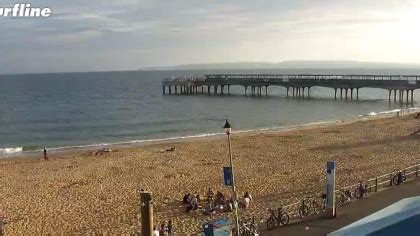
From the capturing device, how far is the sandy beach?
15.0m

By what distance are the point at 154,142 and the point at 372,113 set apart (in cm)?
2626

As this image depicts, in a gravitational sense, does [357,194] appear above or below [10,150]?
above

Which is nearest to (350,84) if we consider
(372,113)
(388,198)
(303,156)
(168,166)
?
(372,113)

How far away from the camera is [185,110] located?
5672cm

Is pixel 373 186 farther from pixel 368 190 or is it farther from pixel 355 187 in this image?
pixel 355 187

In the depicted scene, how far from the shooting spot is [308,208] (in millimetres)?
12203

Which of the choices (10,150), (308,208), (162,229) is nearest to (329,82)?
(10,150)

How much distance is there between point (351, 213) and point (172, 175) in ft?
34.8

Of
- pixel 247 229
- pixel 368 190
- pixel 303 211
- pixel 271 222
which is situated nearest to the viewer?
pixel 247 229

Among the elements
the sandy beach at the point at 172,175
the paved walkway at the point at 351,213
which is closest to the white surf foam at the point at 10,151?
the sandy beach at the point at 172,175

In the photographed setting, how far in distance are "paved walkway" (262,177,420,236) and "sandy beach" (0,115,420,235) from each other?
259 centimetres

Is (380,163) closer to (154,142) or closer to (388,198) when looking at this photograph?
(388,198)

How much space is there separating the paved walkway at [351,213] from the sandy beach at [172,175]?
2.59 m

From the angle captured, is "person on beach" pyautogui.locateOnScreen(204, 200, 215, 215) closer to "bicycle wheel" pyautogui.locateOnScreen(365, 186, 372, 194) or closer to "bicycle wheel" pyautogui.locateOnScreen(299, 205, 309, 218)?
"bicycle wheel" pyautogui.locateOnScreen(299, 205, 309, 218)
